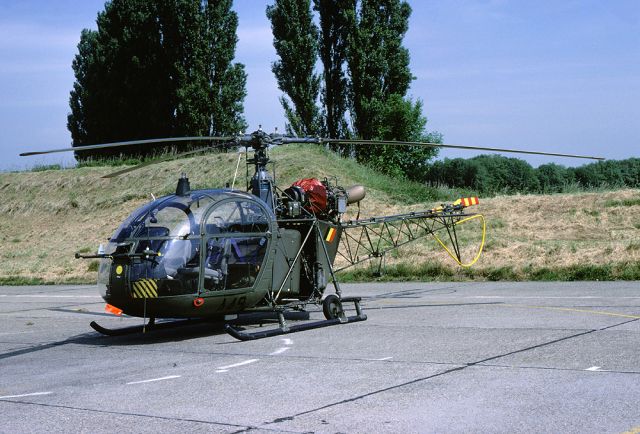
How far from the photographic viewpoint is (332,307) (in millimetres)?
11727

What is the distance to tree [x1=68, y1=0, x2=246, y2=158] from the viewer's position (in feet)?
139

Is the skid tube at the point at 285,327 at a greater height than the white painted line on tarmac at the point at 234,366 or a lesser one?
greater

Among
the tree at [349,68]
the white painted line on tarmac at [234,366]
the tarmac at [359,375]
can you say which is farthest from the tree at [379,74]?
the white painted line on tarmac at [234,366]

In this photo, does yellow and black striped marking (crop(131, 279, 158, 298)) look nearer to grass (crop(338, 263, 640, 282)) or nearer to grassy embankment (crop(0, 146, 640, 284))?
grass (crop(338, 263, 640, 282))

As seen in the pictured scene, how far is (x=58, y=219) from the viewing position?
3478cm

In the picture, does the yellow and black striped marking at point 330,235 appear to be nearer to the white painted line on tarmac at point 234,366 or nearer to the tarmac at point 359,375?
the tarmac at point 359,375

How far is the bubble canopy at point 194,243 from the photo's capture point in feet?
32.9

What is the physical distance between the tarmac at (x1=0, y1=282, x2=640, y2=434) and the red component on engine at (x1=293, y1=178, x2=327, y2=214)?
1802mm

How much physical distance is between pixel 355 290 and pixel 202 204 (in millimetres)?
7966

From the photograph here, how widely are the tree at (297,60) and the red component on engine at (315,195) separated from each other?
28153 millimetres

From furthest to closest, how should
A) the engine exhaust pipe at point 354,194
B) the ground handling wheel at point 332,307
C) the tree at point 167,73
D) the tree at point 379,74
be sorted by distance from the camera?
the tree at point 167,73, the tree at point 379,74, the engine exhaust pipe at point 354,194, the ground handling wheel at point 332,307

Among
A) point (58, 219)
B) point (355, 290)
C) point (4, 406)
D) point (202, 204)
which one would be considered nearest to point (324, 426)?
point (4, 406)

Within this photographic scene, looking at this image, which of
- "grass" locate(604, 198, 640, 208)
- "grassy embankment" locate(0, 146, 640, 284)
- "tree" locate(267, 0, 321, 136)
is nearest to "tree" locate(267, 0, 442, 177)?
"tree" locate(267, 0, 321, 136)


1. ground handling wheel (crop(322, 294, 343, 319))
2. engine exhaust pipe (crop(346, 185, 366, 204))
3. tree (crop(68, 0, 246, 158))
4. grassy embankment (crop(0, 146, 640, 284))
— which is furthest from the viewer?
tree (crop(68, 0, 246, 158))
